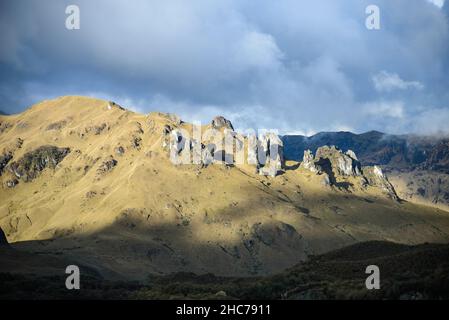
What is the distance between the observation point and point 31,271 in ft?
644

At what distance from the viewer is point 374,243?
148 m

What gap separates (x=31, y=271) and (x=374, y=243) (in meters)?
115
